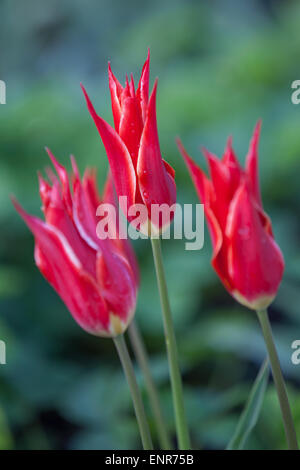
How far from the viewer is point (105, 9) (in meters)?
3.32

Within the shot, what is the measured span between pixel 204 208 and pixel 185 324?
2.36 feet

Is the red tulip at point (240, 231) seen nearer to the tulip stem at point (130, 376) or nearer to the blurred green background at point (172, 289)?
the tulip stem at point (130, 376)

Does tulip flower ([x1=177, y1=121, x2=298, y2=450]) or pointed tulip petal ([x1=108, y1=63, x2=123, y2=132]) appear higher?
pointed tulip petal ([x1=108, y1=63, x2=123, y2=132])

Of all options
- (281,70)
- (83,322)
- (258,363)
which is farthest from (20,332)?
(281,70)

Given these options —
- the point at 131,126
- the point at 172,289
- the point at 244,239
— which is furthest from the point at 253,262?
the point at 172,289

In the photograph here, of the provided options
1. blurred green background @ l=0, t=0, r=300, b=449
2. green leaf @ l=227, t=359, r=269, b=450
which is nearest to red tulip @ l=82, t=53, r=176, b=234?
green leaf @ l=227, t=359, r=269, b=450

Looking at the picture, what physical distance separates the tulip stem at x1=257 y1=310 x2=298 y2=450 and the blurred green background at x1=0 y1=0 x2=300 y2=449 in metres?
0.12

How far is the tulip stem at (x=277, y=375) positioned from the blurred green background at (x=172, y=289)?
0.12 m

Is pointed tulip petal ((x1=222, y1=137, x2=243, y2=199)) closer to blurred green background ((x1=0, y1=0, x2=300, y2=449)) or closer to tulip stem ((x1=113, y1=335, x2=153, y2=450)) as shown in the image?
tulip stem ((x1=113, y1=335, x2=153, y2=450))

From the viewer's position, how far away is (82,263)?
45 cm

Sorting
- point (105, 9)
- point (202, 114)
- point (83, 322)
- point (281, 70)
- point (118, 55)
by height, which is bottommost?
point (83, 322)

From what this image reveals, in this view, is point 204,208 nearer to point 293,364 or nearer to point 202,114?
point 293,364

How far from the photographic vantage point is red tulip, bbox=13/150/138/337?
45 centimetres

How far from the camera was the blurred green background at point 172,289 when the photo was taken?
0.84 m
